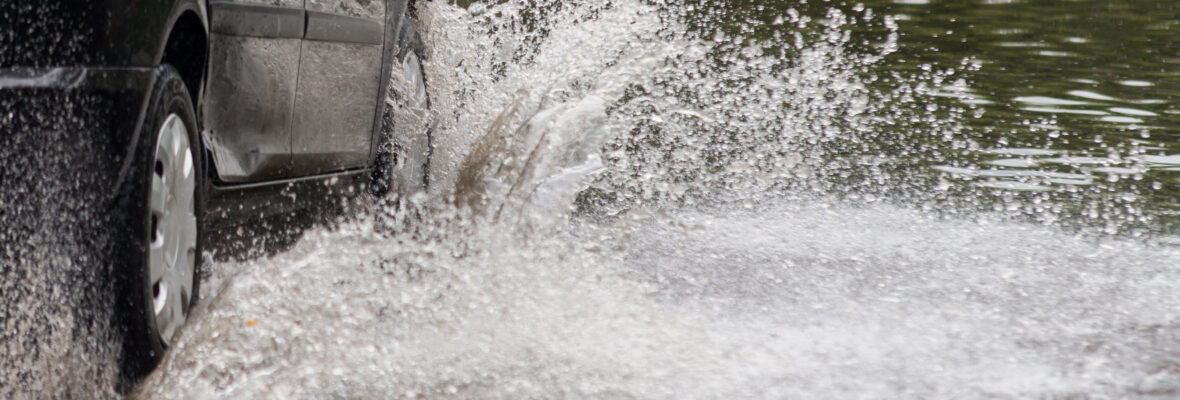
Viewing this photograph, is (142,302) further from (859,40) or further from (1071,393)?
(859,40)

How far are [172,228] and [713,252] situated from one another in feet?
7.74

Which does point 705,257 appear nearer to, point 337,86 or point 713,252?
point 713,252

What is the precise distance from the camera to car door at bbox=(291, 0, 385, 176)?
163 inches

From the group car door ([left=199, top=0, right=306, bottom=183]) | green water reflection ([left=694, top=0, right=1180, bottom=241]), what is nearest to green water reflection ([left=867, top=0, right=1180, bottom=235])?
green water reflection ([left=694, top=0, right=1180, bottom=241])

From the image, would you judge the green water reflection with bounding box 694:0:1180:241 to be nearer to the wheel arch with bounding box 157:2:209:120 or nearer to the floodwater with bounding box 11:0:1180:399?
the floodwater with bounding box 11:0:1180:399

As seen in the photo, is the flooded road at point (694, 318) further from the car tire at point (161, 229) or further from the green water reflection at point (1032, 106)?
the green water reflection at point (1032, 106)

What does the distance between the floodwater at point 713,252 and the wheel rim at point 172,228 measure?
0.12 metres

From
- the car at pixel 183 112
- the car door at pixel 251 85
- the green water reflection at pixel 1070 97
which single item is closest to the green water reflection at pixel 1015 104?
the green water reflection at pixel 1070 97

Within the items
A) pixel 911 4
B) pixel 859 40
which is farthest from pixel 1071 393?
pixel 911 4

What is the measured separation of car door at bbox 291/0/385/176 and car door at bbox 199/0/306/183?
0.11 metres

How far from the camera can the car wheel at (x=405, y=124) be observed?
5324mm

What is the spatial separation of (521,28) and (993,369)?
7.59 metres

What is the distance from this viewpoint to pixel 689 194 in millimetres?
6574

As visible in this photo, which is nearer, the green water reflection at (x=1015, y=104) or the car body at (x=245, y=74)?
the car body at (x=245, y=74)
